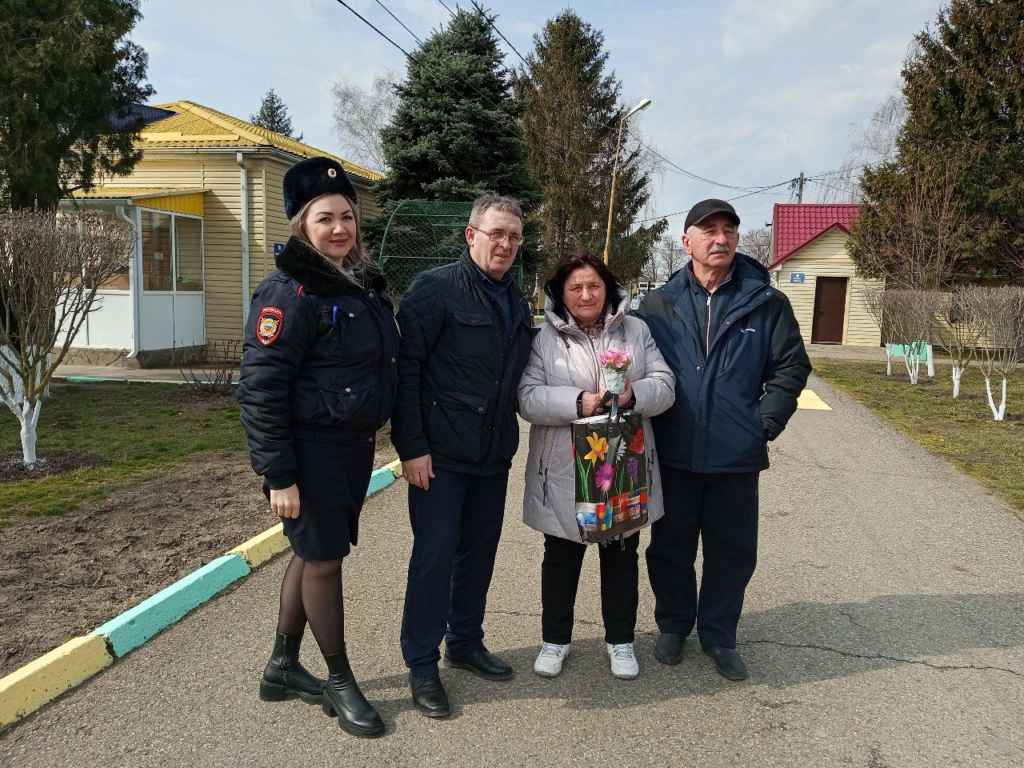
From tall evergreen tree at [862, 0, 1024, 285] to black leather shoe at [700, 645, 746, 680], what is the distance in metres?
20.8

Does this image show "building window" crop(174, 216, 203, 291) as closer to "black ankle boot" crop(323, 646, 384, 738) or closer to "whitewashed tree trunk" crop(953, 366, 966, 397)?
"black ankle boot" crop(323, 646, 384, 738)

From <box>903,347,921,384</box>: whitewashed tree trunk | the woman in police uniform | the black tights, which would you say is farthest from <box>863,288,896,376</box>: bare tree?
the black tights

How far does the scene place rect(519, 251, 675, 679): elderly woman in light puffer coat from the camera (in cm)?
313

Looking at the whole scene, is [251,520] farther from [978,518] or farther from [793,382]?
[978,518]

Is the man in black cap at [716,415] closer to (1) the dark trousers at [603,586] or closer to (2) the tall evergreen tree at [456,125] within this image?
(1) the dark trousers at [603,586]

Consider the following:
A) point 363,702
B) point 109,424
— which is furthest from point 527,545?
point 109,424

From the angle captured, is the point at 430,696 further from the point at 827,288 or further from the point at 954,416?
the point at 827,288

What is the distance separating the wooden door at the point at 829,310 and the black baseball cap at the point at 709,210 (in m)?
23.9

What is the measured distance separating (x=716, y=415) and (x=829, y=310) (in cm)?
2438

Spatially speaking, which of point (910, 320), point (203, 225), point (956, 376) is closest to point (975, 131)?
point (910, 320)

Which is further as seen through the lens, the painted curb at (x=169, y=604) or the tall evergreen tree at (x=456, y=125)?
the tall evergreen tree at (x=456, y=125)

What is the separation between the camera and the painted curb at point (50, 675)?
9.23 feet

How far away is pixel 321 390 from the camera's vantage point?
106 inches

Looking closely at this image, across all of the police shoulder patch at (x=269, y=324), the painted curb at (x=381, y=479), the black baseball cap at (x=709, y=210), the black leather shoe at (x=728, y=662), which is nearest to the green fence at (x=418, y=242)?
the painted curb at (x=381, y=479)
